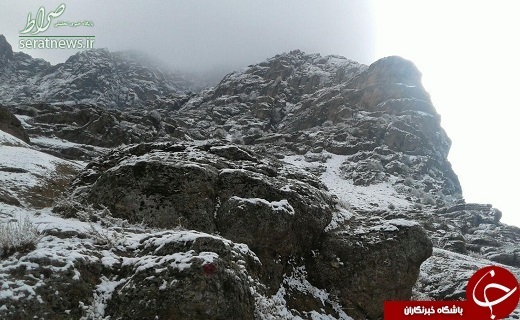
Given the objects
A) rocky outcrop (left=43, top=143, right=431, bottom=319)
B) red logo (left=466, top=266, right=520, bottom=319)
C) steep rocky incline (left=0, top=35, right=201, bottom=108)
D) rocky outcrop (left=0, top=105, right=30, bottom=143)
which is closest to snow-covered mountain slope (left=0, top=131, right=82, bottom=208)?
rocky outcrop (left=43, top=143, right=431, bottom=319)

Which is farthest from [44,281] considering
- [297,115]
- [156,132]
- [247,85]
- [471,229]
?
[247,85]

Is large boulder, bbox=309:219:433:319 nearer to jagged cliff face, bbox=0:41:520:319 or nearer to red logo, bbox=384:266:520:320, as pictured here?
jagged cliff face, bbox=0:41:520:319

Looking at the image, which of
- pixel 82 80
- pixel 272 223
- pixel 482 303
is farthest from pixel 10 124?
pixel 82 80

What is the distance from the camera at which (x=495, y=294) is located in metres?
8.31

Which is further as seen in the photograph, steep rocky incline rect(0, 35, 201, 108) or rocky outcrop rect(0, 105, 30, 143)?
steep rocky incline rect(0, 35, 201, 108)

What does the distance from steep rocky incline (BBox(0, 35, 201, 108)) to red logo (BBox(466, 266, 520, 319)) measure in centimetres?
13311

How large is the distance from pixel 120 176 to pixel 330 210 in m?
7.20

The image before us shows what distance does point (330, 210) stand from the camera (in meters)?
12.9

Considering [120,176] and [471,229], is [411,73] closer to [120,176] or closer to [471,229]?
[471,229]

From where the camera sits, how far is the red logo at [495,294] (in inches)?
322

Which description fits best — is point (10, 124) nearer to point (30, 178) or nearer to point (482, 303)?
point (30, 178)

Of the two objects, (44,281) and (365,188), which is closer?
(44,281)

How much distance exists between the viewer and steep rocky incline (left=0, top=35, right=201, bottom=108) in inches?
5098

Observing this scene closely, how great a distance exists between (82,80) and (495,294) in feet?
503
